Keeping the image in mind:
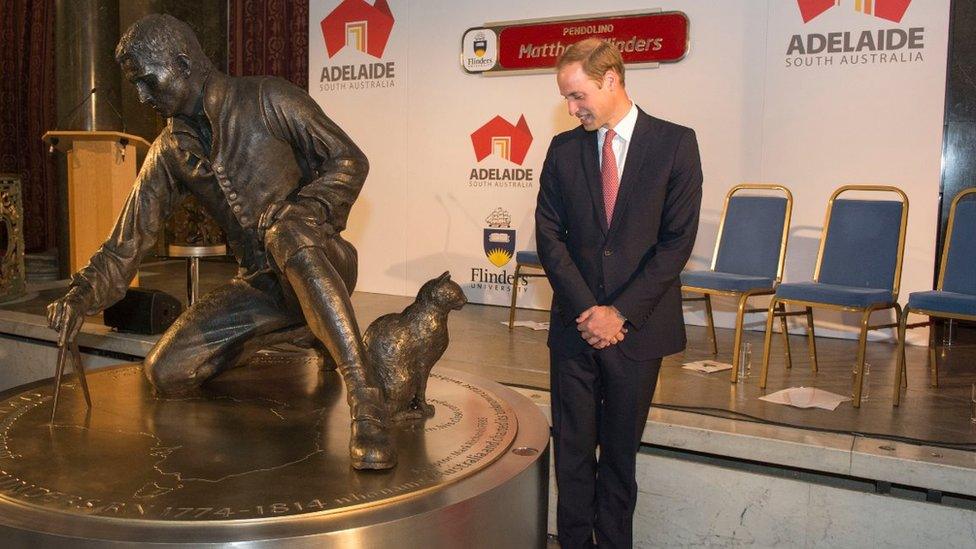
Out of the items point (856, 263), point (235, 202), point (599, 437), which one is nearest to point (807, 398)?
point (856, 263)

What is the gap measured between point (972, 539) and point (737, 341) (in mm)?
1668

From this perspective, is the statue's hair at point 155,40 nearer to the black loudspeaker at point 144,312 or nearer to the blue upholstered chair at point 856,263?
the black loudspeaker at point 144,312

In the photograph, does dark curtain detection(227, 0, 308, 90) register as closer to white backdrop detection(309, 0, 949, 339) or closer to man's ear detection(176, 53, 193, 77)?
white backdrop detection(309, 0, 949, 339)

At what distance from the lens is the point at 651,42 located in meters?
6.20

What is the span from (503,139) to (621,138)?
4299mm

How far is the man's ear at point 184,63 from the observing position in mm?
2592

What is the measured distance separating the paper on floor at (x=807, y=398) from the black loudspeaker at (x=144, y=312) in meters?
2.94

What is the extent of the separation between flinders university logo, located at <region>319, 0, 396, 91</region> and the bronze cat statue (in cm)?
505

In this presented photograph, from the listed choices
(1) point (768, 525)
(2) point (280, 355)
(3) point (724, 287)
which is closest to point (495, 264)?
(3) point (724, 287)

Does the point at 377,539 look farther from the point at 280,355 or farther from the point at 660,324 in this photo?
the point at 280,355

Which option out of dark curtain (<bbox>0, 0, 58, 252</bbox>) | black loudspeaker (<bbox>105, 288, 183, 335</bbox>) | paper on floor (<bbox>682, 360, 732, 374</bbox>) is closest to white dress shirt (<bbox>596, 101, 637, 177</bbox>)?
paper on floor (<bbox>682, 360, 732, 374</bbox>)

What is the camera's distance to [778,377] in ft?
14.5

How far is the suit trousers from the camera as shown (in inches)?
102

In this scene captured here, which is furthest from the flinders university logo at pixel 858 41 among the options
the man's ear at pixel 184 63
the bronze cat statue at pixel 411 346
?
the man's ear at pixel 184 63
